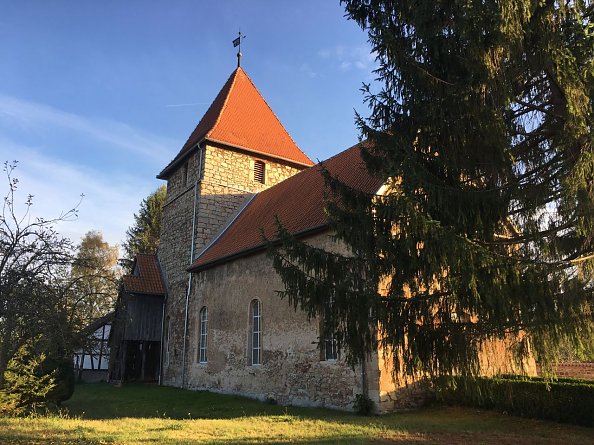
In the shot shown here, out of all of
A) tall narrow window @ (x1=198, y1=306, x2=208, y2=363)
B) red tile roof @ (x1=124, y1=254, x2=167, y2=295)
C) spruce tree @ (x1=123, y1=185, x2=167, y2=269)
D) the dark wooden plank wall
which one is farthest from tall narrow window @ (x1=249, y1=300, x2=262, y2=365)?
spruce tree @ (x1=123, y1=185, x2=167, y2=269)

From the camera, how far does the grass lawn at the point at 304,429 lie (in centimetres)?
737

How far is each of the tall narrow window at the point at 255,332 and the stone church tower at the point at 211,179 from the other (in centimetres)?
462

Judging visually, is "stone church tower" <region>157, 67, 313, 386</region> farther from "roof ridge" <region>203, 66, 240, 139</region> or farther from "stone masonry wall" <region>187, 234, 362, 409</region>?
"stone masonry wall" <region>187, 234, 362, 409</region>

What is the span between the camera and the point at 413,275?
20.7 feet

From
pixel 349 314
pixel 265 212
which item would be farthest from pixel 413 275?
pixel 265 212

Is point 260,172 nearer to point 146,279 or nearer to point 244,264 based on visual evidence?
point 244,264

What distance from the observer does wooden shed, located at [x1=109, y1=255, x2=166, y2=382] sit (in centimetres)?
1967

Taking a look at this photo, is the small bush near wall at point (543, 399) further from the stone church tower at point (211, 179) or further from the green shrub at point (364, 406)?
the stone church tower at point (211, 179)

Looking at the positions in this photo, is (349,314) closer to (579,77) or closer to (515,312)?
(515,312)

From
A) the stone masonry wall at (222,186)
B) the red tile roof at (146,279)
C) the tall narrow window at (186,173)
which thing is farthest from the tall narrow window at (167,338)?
the tall narrow window at (186,173)

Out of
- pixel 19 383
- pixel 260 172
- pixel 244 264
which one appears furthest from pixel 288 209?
pixel 19 383

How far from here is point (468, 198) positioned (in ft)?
19.2

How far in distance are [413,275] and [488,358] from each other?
1509 millimetres

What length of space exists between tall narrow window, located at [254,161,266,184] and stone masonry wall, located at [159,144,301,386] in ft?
0.48
